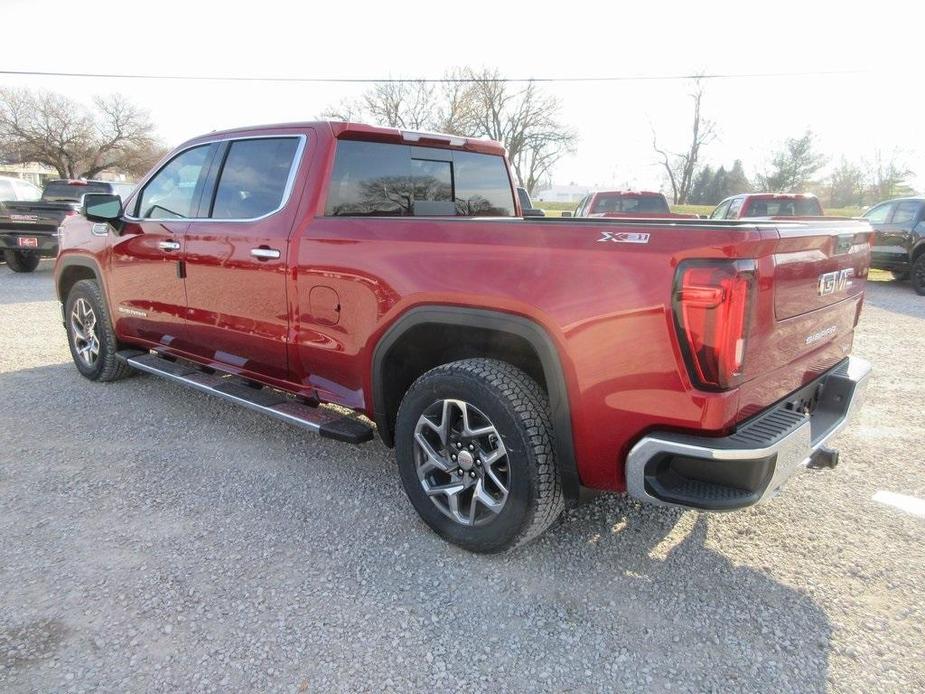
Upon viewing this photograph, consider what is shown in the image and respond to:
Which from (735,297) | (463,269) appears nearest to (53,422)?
(463,269)

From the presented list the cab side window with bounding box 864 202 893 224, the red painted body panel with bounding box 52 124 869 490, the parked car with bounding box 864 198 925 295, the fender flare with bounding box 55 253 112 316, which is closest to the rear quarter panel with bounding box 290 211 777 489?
the red painted body panel with bounding box 52 124 869 490

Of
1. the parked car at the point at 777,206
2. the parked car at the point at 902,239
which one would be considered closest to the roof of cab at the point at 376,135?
the parked car at the point at 777,206

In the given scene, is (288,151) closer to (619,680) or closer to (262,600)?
(262,600)

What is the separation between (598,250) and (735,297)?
487 millimetres

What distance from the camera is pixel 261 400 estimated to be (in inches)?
144

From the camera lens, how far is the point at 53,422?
14.4 feet

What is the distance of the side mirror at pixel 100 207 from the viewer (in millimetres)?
4469

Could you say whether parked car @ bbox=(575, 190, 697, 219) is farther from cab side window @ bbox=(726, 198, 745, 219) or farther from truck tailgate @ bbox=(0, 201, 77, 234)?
truck tailgate @ bbox=(0, 201, 77, 234)

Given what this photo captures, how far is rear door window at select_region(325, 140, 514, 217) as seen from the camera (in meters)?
3.44

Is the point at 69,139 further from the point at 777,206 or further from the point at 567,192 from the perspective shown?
the point at 567,192

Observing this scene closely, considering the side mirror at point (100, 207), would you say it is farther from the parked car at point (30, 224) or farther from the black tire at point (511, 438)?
the parked car at point (30, 224)

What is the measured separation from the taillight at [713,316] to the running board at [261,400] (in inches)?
64.1

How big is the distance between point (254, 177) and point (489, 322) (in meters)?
1.97

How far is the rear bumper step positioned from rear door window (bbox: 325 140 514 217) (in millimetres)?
2086
